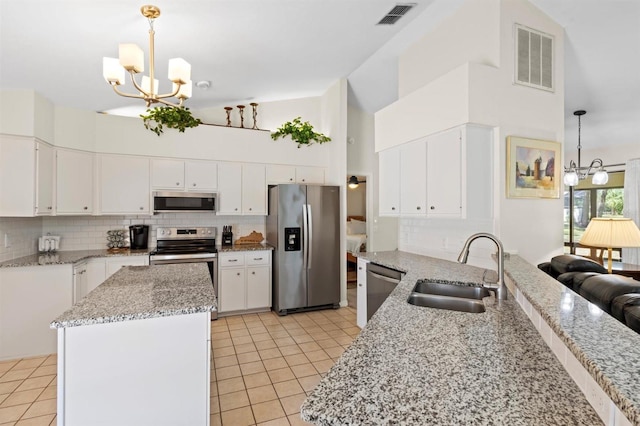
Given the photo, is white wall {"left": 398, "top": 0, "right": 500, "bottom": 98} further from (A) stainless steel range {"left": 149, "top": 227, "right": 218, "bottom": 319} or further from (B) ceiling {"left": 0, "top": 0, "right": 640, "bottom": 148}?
(A) stainless steel range {"left": 149, "top": 227, "right": 218, "bottom": 319}

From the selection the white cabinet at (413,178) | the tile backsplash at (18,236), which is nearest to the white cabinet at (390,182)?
the white cabinet at (413,178)

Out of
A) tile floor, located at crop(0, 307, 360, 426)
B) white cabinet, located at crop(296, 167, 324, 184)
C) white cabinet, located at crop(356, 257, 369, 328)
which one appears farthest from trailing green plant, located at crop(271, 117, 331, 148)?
tile floor, located at crop(0, 307, 360, 426)

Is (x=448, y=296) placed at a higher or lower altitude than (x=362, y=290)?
higher

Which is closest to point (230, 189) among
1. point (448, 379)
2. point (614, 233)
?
point (448, 379)

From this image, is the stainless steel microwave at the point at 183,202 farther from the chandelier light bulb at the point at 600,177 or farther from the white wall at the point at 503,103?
the chandelier light bulb at the point at 600,177

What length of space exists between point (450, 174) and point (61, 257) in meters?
3.99

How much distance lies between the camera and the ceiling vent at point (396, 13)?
299 centimetres

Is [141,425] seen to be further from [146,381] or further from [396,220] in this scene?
[396,220]

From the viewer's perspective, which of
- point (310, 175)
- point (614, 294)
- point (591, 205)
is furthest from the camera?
point (591, 205)

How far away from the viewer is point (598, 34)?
3004mm

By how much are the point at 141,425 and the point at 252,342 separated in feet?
5.99

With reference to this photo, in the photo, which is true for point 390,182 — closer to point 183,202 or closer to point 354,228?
point 183,202

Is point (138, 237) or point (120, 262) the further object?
point (138, 237)

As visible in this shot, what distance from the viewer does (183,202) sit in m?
4.36
